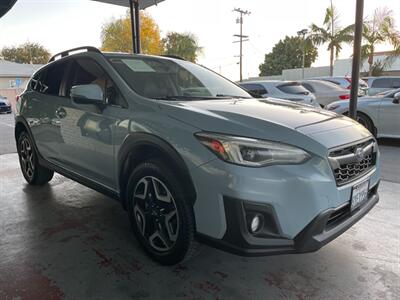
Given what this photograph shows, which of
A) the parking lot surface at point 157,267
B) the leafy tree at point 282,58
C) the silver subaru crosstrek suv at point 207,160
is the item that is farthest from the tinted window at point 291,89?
the leafy tree at point 282,58

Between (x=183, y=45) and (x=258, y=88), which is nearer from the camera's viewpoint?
(x=258, y=88)

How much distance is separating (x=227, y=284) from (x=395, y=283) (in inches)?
45.4

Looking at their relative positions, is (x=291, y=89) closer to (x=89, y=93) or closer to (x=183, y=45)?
(x=89, y=93)

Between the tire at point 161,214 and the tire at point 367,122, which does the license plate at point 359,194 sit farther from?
the tire at point 367,122

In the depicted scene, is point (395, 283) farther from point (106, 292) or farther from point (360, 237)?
point (106, 292)

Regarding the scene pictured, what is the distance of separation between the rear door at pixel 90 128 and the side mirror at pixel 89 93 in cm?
5

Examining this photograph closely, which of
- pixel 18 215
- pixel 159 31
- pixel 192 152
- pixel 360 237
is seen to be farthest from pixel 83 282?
pixel 159 31

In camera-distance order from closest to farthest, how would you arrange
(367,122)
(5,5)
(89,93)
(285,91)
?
(89,93) < (5,5) < (367,122) < (285,91)

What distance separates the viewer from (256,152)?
210 cm

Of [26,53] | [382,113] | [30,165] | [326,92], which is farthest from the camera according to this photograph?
[26,53]

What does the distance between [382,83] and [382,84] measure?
0.05 m

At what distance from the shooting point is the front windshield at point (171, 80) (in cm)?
299

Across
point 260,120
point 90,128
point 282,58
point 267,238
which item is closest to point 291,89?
point 90,128

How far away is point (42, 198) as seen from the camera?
4234mm
